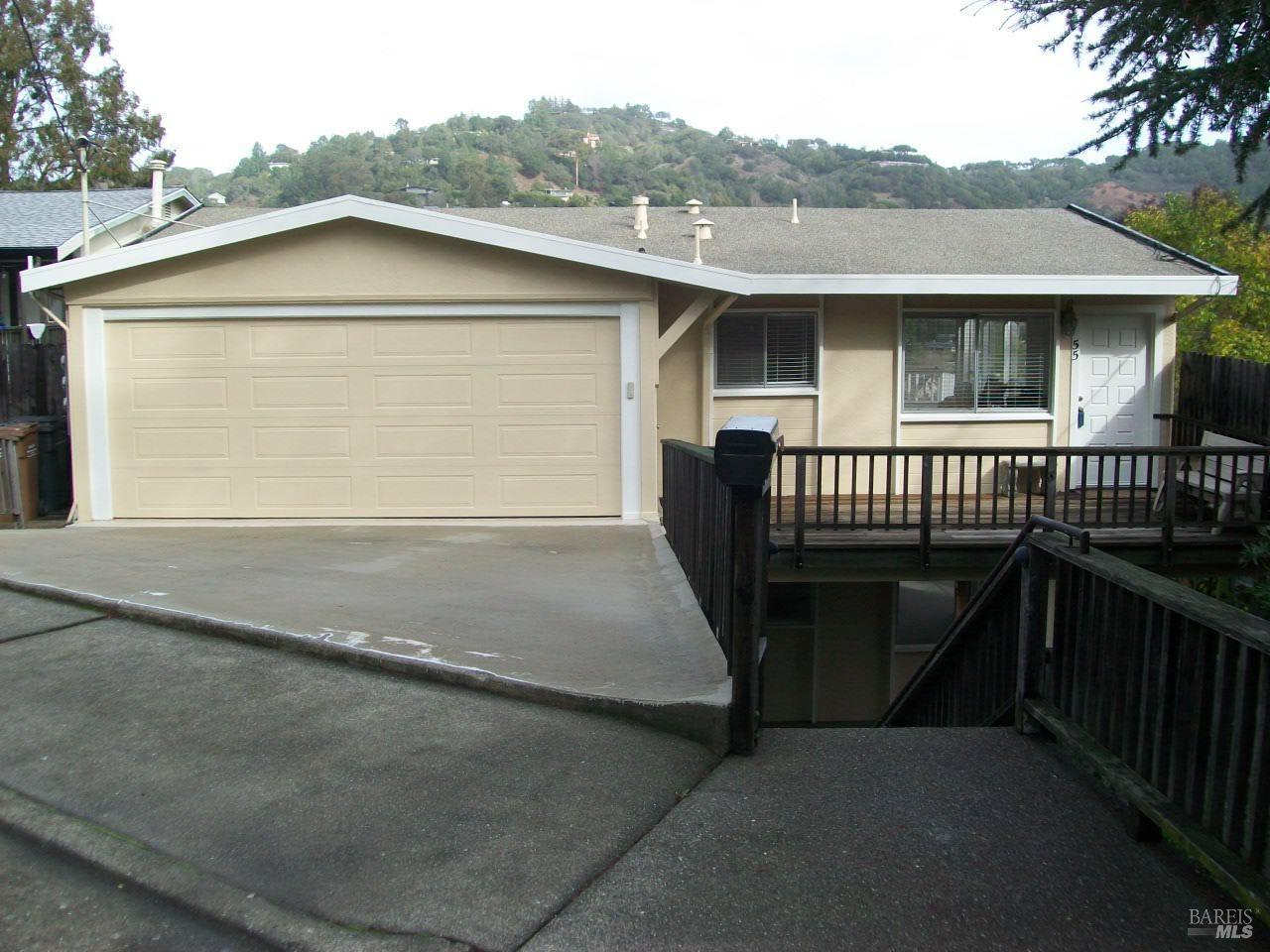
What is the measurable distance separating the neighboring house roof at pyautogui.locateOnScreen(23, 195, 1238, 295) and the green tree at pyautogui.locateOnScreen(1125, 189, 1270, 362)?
5.17 metres

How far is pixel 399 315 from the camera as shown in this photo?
1097 cm

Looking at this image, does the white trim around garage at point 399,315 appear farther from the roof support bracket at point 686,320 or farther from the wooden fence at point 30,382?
the wooden fence at point 30,382

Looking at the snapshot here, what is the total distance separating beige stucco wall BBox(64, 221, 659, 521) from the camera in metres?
10.8

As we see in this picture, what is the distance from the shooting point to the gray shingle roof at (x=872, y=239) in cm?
1326

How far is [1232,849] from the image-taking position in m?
3.33

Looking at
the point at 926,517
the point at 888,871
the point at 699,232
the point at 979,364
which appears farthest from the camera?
the point at 979,364

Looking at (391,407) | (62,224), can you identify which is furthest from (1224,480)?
(62,224)

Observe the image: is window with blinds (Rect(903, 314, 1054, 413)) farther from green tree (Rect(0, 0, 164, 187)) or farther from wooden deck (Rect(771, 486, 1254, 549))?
green tree (Rect(0, 0, 164, 187))

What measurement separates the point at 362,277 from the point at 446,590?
455 cm

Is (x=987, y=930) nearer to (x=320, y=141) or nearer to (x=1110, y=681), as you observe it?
(x=1110, y=681)

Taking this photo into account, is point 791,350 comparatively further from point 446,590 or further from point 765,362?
point 446,590

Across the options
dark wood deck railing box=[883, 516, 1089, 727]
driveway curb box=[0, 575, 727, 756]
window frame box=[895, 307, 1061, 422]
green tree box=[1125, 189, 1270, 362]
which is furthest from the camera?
green tree box=[1125, 189, 1270, 362]

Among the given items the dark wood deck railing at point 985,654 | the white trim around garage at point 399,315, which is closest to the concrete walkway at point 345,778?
the dark wood deck railing at point 985,654

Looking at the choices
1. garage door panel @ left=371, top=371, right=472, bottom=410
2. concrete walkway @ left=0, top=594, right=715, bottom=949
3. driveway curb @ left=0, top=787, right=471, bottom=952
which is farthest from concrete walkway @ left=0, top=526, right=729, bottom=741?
driveway curb @ left=0, top=787, right=471, bottom=952
